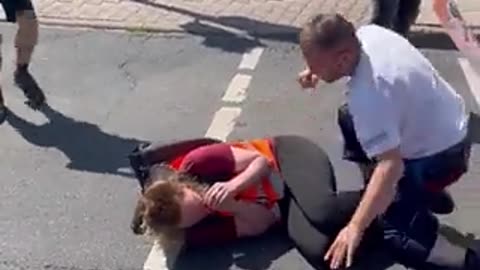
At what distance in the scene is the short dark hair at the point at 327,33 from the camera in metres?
4.70

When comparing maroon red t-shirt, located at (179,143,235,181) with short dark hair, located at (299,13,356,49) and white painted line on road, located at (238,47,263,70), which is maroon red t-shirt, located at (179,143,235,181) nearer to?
short dark hair, located at (299,13,356,49)

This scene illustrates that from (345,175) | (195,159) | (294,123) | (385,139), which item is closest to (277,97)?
(294,123)

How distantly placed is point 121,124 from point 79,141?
1.15 ft

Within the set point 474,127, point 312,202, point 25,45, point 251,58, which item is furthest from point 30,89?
point 474,127

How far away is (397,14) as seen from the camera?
A: 7.95 meters

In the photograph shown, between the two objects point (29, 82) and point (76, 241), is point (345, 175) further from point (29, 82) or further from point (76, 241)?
point (29, 82)

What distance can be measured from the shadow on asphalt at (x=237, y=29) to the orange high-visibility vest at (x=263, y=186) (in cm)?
285

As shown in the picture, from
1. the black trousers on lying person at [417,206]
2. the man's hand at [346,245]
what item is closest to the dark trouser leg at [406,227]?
the black trousers on lying person at [417,206]

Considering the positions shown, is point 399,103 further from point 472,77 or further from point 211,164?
point 472,77

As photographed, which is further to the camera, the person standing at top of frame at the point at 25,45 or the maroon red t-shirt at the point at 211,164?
the person standing at top of frame at the point at 25,45

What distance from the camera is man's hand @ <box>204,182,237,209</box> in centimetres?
523

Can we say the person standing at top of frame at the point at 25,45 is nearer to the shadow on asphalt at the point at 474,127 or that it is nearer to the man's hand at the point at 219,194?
the man's hand at the point at 219,194

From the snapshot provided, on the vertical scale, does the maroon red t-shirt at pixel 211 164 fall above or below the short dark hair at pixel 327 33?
below

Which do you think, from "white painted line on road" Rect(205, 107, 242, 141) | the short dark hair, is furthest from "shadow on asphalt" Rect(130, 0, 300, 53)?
the short dark hair
